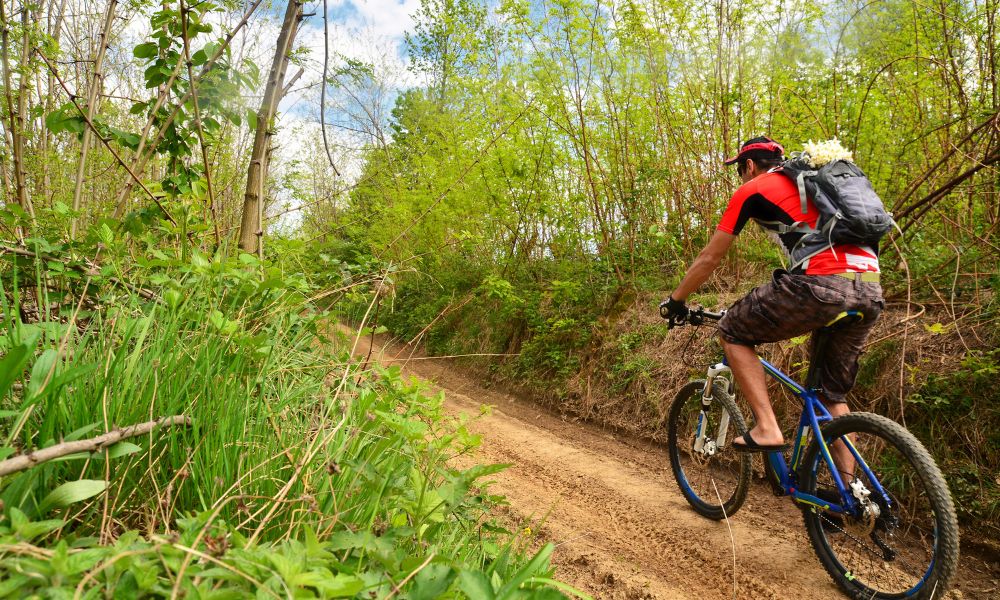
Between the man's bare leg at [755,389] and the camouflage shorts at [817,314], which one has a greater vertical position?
the camouflage shorts at [817,314]

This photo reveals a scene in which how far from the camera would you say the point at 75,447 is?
102 cm

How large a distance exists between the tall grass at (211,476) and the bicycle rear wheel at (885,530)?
1797 mm

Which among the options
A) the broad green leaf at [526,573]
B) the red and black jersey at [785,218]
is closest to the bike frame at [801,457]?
the red and black jersey at [785,218]

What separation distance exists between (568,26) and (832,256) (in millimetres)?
4384

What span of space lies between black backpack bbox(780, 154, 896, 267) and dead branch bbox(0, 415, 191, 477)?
2.84 m

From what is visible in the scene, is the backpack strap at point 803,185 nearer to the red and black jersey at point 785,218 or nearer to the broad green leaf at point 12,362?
the red and black jersey at point 785,218

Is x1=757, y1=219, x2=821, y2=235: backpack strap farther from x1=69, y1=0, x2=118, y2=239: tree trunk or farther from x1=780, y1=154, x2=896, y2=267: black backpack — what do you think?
x1=69, y1=0, x2=118, y2=239: tree trunk

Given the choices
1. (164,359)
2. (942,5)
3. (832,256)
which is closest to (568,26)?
(942,5)

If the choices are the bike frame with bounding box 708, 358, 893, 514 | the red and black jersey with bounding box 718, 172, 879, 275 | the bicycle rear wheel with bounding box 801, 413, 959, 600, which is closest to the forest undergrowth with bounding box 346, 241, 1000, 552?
the bicycle rear wheel with bounding box 801, 413, 959, 600

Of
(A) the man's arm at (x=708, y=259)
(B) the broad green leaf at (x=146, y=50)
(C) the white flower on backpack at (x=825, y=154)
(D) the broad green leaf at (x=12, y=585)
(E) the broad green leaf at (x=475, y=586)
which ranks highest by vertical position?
(C) the white flower on backpack at (x=825, y=154)

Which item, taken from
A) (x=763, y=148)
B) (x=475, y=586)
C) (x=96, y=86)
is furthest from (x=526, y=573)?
(x=96, y=86)

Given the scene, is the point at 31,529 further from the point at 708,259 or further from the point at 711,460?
the point at 711,460

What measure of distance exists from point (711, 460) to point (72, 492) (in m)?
3.92

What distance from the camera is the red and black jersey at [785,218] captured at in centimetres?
261
